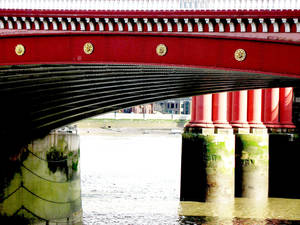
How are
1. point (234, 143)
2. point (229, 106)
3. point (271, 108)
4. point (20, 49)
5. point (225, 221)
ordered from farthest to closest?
point (271, 108), point (229, 106), point (234, 143), point (225, 221), point (20, 49)

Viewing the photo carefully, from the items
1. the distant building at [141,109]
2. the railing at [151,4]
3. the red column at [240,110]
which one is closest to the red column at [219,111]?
the red column at [240,110]

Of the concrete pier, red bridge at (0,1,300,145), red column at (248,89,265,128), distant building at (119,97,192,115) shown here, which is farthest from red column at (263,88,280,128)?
distant building at (119,97,192,115)

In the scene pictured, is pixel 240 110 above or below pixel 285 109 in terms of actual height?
below

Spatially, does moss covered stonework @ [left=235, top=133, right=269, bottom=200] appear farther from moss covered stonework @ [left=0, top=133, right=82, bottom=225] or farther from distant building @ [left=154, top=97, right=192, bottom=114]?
distant building @ [left=154, top=97, right=192, bottom=114]

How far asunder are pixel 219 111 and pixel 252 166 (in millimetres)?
3505

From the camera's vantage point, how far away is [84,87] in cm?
2380

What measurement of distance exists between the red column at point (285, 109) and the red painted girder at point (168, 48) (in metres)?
18.0

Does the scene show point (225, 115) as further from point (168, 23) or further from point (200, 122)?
point (168, 23)

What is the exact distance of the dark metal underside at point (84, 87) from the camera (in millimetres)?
20500

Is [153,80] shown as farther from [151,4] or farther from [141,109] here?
[141,109]

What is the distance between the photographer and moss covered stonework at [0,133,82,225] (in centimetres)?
2491

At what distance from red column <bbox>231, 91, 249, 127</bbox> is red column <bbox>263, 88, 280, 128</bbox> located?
2.03 meters

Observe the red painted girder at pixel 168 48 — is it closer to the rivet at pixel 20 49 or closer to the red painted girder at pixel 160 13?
the rivet at pixel 20 49

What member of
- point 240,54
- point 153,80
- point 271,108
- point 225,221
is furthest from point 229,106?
point 240,54
